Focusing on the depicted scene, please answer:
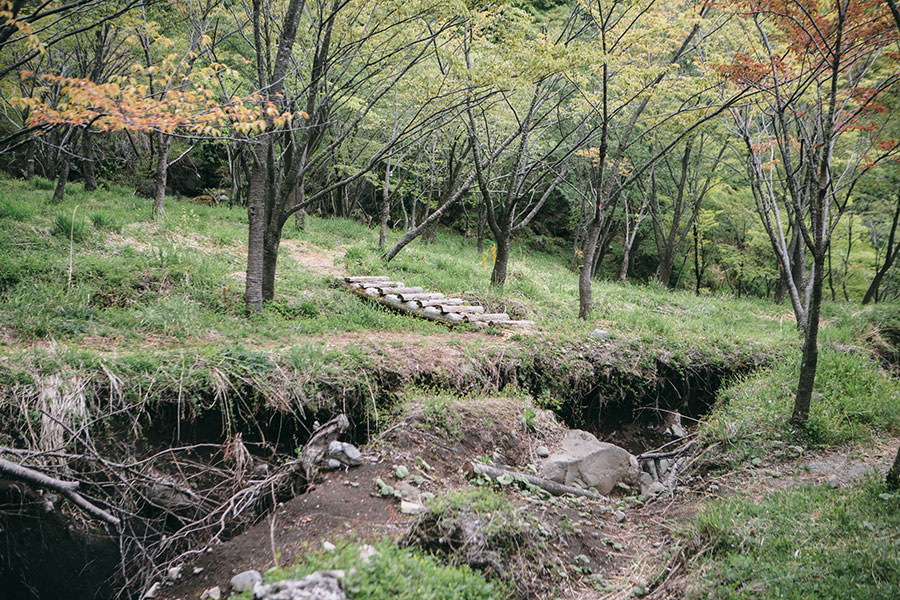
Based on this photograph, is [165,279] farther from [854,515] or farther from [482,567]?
[854,515]

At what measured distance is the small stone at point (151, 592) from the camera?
3479 millimetres

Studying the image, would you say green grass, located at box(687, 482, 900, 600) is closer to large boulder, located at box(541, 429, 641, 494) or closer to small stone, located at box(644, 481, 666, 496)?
small stone, located at box(644, 481, 666, 496)

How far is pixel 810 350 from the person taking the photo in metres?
5.35

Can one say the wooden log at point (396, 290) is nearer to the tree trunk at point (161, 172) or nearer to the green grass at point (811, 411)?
the green grass at point (811, 411)

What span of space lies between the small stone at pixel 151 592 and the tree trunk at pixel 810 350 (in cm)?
628

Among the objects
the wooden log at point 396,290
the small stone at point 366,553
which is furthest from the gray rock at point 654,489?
the wooden log at point 396,290

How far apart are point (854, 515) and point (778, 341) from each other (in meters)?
5.70

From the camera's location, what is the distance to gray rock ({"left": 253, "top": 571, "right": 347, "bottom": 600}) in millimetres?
2684

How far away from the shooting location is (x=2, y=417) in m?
4.12

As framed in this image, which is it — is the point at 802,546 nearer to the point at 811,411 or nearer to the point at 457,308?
the point at 811,411

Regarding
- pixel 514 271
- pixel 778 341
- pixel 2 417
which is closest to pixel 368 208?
pixel 514 271

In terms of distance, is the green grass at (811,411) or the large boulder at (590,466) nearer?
the large boulder at (590,466)

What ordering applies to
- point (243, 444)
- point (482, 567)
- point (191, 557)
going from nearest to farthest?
point (482, 567)
point (191, 557)
point (243, 444)

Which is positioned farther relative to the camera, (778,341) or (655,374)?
(778,341)
